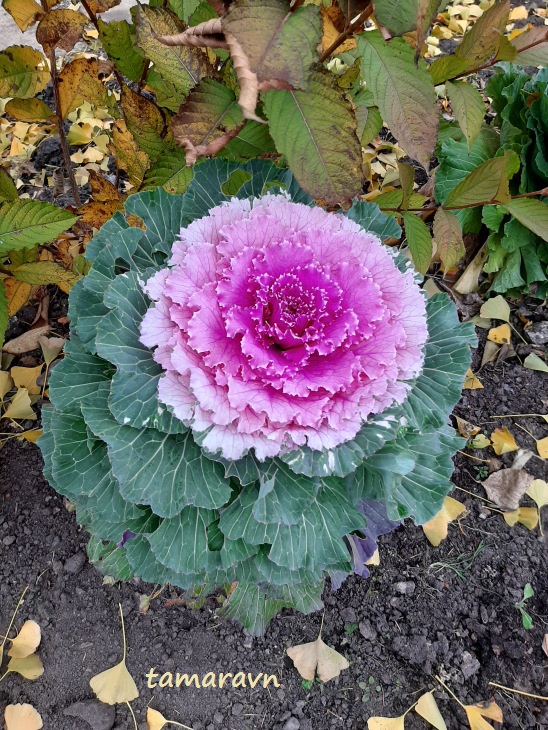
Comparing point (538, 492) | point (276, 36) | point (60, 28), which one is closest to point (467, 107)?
point (276, 36)

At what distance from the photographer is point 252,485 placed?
1034 millimetres

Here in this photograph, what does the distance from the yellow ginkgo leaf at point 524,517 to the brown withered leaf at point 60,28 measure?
1751 mm

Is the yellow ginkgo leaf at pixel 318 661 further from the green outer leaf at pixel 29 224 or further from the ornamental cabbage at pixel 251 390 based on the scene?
the green outer leaf at pixel 29 224

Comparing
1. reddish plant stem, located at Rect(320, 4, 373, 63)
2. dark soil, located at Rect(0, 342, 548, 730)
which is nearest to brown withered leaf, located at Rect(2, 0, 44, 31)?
reddish plant stem, located at Rect(320, 4, 373, 63)

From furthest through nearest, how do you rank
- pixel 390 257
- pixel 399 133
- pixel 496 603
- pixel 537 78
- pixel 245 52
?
pixel 537 78 < pixel 496 603 < pixel 390 257 < pixel 399 133 < pixel 245 52

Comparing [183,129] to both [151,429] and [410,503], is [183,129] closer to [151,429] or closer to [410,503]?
[151,429]

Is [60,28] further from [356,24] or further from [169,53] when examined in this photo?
[356,24]

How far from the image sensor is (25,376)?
194 centimetres

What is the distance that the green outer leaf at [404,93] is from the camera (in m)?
0.82

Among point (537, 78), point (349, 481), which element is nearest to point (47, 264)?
point (349, 481)

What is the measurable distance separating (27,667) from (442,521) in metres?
1.23

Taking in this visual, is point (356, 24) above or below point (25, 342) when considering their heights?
above

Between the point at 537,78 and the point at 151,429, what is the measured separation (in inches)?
79.1

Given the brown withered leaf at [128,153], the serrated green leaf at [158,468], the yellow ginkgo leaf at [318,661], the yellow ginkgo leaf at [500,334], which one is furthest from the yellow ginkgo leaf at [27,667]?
the yellow ginkgo leaf at [500,334]
